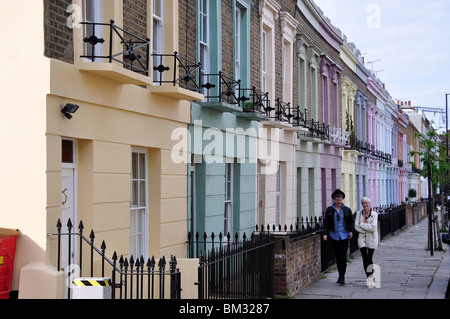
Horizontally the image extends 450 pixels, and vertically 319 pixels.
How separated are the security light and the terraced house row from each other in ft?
0.08

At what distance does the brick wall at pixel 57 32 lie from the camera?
858 centimetres

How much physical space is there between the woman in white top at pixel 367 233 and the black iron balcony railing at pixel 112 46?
544 centimetres

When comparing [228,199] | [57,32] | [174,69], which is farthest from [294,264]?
[57,32]

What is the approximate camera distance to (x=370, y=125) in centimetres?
3934

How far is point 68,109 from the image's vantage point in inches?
343

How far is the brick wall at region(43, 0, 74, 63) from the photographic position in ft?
28.1

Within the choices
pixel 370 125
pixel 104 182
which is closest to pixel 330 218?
pixel 104 182

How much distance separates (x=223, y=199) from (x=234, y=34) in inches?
145

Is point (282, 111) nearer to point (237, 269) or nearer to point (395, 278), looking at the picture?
point (395, 278)

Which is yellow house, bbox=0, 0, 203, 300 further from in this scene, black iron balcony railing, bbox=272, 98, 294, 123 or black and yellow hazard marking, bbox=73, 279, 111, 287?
black iron balcony railing, bbox=272, 98, 294, 123

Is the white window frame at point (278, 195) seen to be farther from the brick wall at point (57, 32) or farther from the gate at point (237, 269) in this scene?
the brick wall at point (57, 32)

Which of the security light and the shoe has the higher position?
the security light

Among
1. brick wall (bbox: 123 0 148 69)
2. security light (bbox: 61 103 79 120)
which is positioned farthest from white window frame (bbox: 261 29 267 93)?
security light (bbox: 61 103 79 120)

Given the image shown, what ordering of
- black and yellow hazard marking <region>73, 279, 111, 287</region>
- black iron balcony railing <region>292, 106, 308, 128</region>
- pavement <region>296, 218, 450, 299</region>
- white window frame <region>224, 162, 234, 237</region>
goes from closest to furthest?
black and yellow hazard marking <region>73, 279, 111, 287</region> < pavement <region>296, 218, 450, 299</region> < white window frame <region>224, 162, 234, 237</region> < black iron balcony railing <region>292, 106, 308, 128</region>
